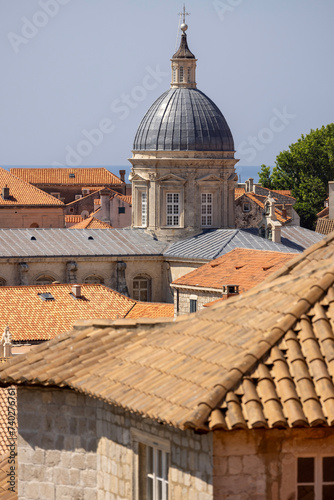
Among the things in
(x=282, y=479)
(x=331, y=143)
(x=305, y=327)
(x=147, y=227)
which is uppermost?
(x=331, y=143)

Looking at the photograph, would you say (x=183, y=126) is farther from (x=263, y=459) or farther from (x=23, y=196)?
(x=263, y=459)

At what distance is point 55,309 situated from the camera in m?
47.0

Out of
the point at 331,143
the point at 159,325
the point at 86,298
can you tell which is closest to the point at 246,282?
the point at 86,298

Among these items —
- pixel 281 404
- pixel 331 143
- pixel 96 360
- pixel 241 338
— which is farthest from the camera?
pixel 331 143

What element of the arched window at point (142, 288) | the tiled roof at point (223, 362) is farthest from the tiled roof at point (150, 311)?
the tiled roof at point (223, 362)

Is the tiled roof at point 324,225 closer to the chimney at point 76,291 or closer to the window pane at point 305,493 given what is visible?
the chimney at point 76,291

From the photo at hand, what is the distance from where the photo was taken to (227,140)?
Answer: 6725cm

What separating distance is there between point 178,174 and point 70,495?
53.4 meters

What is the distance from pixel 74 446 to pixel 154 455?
156 cm

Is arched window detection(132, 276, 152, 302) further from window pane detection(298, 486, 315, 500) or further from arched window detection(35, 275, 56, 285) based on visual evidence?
window pane detection(298, 486, 315, 500)

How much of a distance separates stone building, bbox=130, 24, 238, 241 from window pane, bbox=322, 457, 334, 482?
55.3 metres

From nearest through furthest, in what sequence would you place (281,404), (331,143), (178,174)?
(281,404)
(178,174)
(331,143)

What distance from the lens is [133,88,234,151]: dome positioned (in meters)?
66.4

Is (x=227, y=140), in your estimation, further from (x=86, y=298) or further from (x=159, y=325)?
(x=159, y=325)
